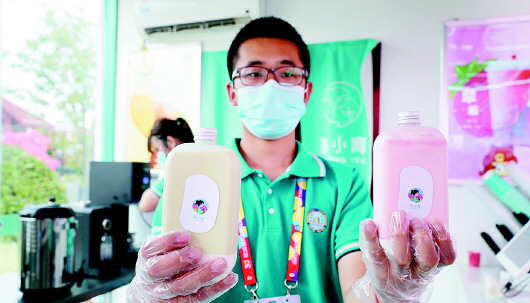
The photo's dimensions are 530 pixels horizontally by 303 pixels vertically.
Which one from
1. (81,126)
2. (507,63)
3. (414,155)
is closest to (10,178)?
(81,126)

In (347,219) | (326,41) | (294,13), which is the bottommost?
(347,219)

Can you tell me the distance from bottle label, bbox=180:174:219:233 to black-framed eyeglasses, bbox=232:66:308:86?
2.13ft

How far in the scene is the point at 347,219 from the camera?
1.21m

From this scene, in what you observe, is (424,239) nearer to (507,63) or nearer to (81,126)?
(507,63)

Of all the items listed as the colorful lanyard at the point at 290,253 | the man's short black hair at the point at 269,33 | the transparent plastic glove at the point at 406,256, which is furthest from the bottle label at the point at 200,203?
the man's short black hair at the point at 269,33

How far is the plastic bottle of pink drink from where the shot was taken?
0.72 metres

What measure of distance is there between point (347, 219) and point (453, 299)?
94cm

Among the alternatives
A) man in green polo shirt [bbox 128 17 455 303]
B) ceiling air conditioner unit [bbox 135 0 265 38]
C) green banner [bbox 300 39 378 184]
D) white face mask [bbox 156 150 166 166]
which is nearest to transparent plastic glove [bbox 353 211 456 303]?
man in green polo shirt [bbox 128 17 455 303]

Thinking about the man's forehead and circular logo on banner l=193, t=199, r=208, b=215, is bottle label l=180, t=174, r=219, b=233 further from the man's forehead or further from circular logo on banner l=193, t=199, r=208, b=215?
the man's forehead

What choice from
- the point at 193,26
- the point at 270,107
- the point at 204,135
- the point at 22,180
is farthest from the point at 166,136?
the point at 204,135

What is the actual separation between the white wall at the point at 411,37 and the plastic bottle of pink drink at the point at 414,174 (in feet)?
6.10

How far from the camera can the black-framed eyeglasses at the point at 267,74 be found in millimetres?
1286

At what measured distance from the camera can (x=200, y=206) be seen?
750 millimetres

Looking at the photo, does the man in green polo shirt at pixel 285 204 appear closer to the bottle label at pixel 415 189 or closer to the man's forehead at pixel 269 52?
the man's forehead at pixel 269 52
